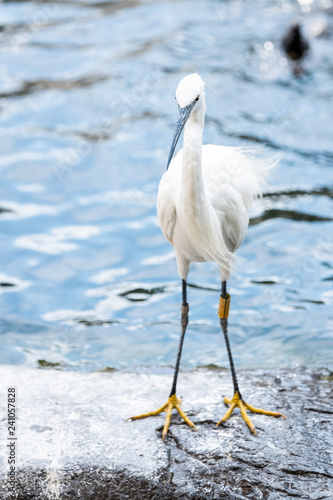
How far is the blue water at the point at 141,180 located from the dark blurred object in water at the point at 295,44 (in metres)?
0.31

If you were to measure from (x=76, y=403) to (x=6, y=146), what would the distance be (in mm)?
6349

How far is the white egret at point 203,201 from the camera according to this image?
150 inches

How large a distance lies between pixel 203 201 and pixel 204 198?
21 mm

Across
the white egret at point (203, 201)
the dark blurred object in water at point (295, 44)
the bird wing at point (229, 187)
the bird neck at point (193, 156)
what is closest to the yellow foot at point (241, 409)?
the white egret at point (203, 201)

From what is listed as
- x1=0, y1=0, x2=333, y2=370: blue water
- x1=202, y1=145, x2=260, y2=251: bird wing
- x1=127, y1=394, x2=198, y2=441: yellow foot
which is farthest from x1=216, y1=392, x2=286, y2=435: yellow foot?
x1=0, y1=0, x2=333, y2=370: blue water

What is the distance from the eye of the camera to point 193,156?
12.4 feet

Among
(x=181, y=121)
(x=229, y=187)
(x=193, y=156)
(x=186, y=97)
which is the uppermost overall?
(x=186, y=97)

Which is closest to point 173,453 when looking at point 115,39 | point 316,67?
point 316,67

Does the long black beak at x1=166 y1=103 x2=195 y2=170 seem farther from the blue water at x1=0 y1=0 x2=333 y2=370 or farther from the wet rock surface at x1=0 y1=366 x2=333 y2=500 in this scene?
the wet rock surface at x1=0 y1=366 x2=333 y2=500

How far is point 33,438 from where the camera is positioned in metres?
4.34

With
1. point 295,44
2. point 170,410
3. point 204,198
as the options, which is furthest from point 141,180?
point 204,198

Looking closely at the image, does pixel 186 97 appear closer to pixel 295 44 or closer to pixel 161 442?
pixel 161 442

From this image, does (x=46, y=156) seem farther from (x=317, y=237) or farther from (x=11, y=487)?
(x=11, y=487)

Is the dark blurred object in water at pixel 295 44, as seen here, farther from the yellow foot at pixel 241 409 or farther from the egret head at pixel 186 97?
the egret head at pixel 186 97
